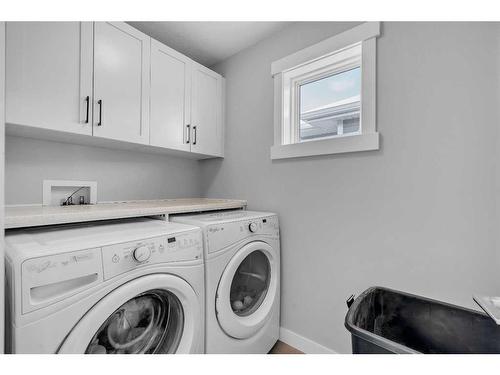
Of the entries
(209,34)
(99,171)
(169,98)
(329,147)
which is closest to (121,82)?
(169,98)

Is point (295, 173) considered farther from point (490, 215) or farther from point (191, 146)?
point (490, 215)

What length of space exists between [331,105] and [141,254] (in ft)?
5.13

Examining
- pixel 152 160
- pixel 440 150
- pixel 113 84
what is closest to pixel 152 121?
pixel 113 84

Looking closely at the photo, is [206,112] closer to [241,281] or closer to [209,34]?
[209,34]

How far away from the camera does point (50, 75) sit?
4.15 feet

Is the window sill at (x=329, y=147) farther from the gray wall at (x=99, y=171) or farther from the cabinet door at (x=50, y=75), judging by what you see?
the cabinet door at (x=50, y=75)

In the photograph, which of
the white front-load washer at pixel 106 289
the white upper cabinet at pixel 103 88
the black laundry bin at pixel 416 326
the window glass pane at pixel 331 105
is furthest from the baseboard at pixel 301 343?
the white upper cabinet at pixel 103 88

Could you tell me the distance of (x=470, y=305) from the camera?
1.15 meters

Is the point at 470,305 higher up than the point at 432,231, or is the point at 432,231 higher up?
the point at 432,231

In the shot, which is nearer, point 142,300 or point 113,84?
point 142,300

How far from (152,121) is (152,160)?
0.50m

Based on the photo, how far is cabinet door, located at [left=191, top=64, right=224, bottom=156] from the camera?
1993mm

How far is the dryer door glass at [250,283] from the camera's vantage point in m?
1.58

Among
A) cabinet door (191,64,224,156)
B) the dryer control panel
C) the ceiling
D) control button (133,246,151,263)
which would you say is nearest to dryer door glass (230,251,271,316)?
the dryer control panel
